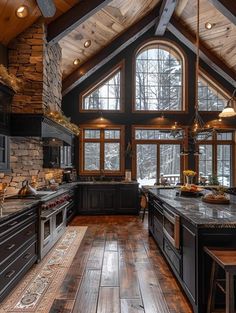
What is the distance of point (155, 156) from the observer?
28.7ft

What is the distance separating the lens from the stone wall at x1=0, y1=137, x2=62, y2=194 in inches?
178

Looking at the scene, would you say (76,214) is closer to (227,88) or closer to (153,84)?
(153,84)

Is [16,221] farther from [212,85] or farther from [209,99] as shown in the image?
[212,85]

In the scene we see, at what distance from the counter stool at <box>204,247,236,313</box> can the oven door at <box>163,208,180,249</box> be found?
2.17 feet

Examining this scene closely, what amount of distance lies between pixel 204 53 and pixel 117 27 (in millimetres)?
2890

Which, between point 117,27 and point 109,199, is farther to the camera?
point 109,199

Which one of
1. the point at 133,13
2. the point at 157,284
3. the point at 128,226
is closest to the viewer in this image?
the point at 157,284

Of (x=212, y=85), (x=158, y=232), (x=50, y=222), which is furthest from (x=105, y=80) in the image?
(x=158, y=232)

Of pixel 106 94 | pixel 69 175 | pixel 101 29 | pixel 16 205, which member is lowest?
pixel 16 205

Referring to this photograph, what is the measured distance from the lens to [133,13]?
278 inches

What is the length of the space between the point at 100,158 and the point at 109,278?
5.46 m

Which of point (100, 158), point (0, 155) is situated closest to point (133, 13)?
point (100, 158)

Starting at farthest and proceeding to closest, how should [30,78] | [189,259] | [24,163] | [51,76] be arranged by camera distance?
[51,76] → [30,78] → [24,163] → [189,259]

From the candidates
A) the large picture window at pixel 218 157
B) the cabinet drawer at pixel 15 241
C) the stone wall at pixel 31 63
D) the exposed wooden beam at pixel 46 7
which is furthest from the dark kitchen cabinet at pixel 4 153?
the large picture window at pixel 218 157
